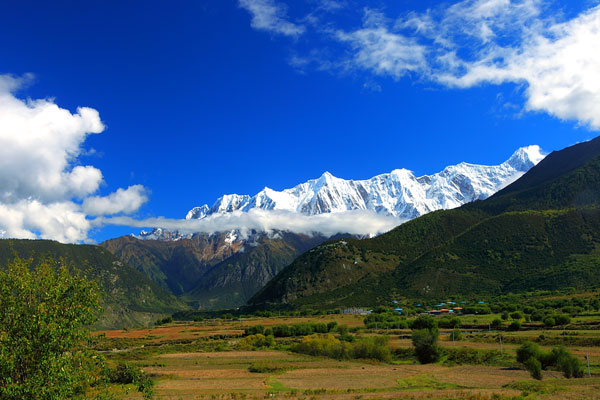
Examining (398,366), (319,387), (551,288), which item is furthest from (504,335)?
(551,288)

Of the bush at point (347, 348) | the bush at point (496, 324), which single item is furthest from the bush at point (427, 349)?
the bush at point (496, 324)

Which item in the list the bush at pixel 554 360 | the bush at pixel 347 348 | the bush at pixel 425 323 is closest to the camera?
the bush at pixel 554 360

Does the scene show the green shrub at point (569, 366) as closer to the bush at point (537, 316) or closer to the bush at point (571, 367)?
the bush at point (571, 367)

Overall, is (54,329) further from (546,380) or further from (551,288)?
(551,288)

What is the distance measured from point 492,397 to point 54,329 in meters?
37.7

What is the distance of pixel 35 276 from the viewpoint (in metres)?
23.5

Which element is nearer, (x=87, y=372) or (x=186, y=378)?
(x=87, y=372)

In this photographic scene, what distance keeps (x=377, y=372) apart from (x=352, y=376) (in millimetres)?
4842

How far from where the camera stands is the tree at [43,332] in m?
21.2

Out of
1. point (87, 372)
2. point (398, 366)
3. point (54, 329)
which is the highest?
point (54, 329)

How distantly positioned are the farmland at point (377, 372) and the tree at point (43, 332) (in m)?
2.06

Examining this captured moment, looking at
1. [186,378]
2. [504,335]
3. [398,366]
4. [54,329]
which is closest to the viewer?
[54,329]

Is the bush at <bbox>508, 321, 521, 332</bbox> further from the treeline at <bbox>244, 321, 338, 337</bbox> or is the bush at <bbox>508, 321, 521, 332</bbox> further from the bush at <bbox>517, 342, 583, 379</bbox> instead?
the treeline at <bbox>244, 321, 338, 337</bbox>

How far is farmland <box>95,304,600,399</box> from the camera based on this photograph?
157ft
